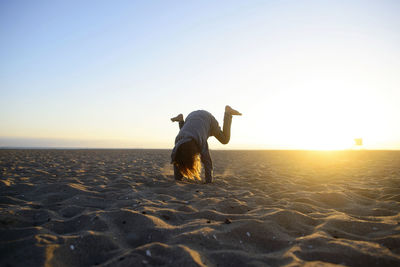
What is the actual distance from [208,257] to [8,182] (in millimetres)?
4920

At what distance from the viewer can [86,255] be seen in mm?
1944

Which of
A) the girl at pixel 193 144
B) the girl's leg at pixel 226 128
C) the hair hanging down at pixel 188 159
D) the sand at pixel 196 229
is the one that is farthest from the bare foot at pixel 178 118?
the sand at pixel 196 229

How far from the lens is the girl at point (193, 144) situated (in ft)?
15.4

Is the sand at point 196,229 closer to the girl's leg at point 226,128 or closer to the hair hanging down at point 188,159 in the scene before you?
the hair hanging down at point 188,159

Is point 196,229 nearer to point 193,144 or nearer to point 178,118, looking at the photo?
point 193,144

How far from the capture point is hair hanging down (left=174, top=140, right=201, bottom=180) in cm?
467

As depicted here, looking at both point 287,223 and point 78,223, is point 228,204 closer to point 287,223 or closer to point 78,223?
point 287,223

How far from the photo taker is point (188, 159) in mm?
4836

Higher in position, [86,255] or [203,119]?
[203,119]

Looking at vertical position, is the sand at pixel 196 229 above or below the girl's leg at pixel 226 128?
below

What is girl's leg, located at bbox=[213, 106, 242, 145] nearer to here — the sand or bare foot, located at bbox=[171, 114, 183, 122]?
bare foot, located at bbox=[171, 114, 183, 122]

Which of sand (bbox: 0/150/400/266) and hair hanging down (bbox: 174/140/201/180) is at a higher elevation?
hair hanging down (bbox: 174/140/201/180)

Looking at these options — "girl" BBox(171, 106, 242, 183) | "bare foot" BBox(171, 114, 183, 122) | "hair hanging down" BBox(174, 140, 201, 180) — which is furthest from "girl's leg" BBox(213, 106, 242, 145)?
"hair hanging down" BBox(174, 140, 201, 180)

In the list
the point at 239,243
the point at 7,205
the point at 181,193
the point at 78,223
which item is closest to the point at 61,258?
the point at 78,223
